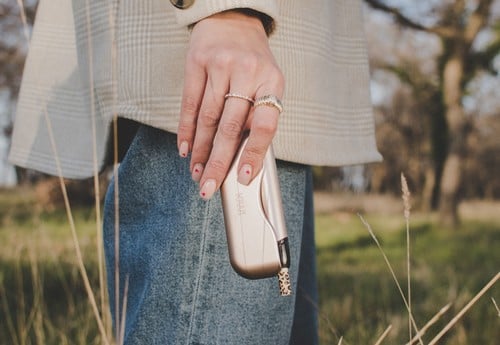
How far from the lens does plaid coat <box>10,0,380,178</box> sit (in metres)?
0.85

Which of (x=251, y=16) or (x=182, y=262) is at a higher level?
(x=251, y=16)

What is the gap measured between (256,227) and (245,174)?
7 centimetres

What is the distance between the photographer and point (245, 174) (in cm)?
68

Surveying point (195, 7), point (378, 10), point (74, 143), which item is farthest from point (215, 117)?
point (378, 10)

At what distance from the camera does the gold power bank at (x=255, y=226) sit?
698 mm

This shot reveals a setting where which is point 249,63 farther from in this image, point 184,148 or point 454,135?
point 454,135

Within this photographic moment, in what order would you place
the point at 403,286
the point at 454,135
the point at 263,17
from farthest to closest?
the point at 454,135 < the point at 403,286 < the point at 263,17

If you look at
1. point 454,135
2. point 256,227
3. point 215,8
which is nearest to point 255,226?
point 256,227

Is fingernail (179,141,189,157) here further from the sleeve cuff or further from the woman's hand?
the sleeve cuff

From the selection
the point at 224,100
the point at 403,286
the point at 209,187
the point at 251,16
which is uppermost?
the point at 251,16

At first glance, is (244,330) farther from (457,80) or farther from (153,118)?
(457,80)

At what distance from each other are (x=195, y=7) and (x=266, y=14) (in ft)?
0.30

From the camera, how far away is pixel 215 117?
0.70 metres

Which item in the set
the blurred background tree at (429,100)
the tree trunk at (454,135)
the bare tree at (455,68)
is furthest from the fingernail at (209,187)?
the tree trunk at (454,135)
